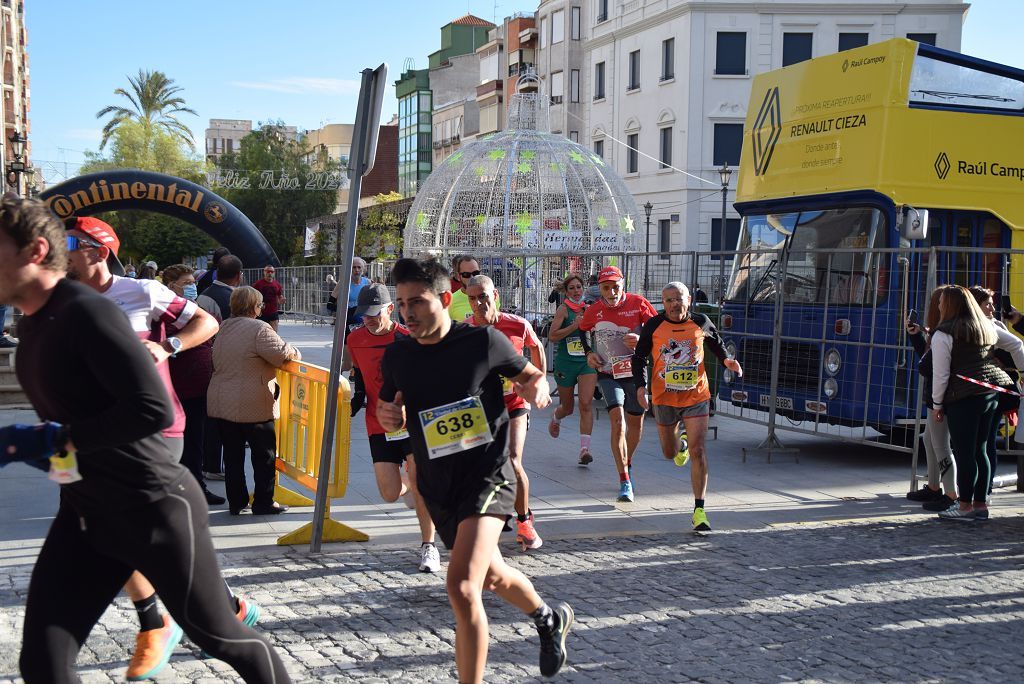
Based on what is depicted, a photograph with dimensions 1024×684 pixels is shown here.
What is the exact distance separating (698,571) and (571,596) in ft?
3.28

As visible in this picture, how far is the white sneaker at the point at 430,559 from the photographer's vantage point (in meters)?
6.49

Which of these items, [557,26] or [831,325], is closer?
[831,325]

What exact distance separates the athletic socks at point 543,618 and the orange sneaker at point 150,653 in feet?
4.83

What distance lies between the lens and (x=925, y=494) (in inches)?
350

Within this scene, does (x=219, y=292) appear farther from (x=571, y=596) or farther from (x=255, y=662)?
(x=255, y=662)

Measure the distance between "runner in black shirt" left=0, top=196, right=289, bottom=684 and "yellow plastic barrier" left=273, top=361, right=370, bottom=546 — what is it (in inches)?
139

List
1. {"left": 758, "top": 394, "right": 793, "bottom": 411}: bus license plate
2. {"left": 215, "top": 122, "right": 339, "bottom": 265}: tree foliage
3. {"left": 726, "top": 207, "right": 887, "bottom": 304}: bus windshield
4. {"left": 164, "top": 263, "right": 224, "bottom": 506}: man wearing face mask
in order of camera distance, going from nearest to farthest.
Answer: {"left": 164, "top": 263, "right": 224, "bottom": 506}: man wearing face mask
{"left": 726, "top": 207, "right": 887, "bottom": 304}: bus windshield
{"left": 758, "top": 394, "right": 793, "bottom": 411}: bus license plate
{"left": 215, "top": 122, "right": 339, "bottom": 265}: tree foliage

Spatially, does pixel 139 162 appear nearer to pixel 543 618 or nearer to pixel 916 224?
pixel 916 224

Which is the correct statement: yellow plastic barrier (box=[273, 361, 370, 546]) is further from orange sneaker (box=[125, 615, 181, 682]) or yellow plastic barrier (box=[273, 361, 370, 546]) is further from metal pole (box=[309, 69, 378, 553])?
orange sneaker (box=[125, 615, 181, 682])

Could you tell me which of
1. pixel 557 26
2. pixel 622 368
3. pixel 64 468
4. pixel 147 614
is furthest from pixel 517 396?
pixel 557 26

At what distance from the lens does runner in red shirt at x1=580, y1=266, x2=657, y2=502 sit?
29.7ft

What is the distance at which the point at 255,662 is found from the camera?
345cm

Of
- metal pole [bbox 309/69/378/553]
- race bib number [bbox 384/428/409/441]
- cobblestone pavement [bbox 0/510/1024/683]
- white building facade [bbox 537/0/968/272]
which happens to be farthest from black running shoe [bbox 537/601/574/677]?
white building facade [bbox 537/0/968/272]

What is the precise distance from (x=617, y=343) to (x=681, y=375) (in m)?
1.59
